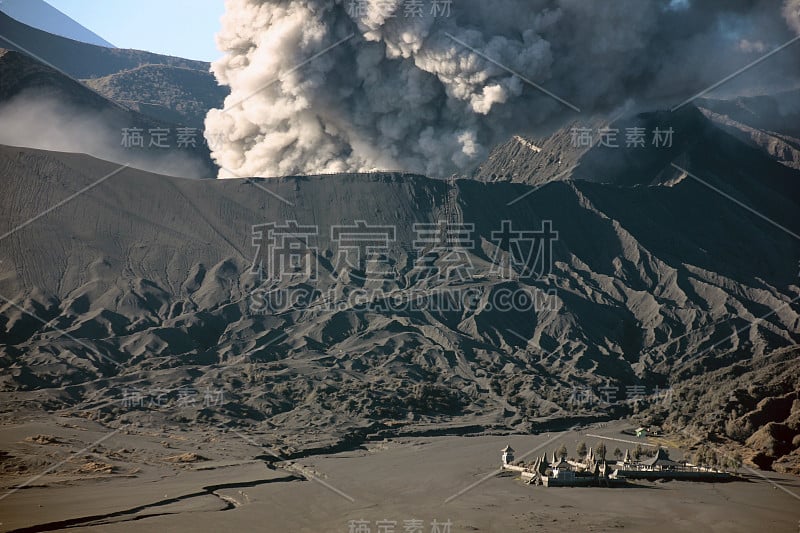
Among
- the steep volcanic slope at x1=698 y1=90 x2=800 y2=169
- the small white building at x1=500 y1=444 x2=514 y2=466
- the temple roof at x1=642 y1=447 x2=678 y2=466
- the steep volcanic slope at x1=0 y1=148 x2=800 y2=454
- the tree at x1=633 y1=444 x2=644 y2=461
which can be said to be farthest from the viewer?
the steep volcanic slope at x1=698 y1=90 x2=800 y2=169

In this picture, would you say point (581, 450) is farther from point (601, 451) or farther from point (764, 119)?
point (764, 119)

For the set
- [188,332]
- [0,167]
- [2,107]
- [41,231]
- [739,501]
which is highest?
[2,107]

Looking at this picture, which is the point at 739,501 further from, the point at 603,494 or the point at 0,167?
the point at 0,167

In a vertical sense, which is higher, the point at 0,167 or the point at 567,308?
the point at 0,167

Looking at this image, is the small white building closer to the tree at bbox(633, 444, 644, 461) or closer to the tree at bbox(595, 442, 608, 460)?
the tree at bbox(595, 442, 608, 460)

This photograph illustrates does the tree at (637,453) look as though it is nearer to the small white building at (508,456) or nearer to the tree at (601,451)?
the tree at (601,451)

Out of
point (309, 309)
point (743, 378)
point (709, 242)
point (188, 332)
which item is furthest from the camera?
point (709, 242)

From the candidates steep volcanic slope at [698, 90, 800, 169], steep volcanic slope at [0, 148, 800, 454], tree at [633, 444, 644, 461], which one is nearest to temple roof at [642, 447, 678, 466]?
tree at [633, 444, 644, 461]

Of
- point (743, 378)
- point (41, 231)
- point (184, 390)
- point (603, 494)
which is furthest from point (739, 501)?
point (41, 231)

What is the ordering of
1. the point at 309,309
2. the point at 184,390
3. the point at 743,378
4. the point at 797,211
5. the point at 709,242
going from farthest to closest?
the point at 797,211 < the point at 709,242 < the point at 309,309 < the point at 743,378 < the point at 184,390
